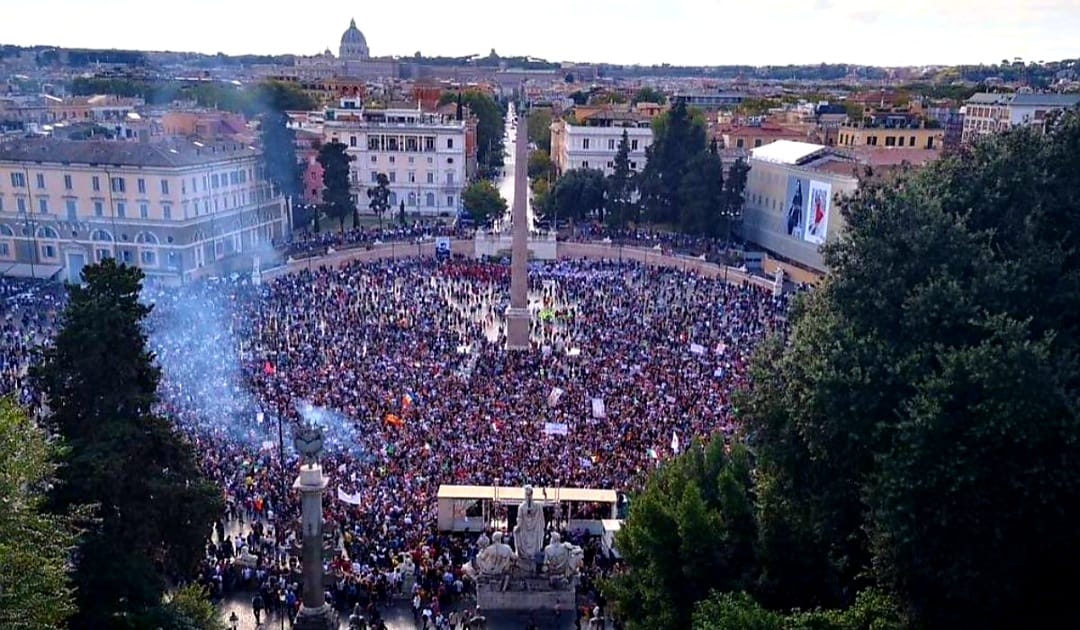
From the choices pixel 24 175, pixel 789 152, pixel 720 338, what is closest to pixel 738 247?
pixel 789 152

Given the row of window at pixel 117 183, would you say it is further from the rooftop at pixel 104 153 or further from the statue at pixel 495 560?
the statue at pixel 495 560

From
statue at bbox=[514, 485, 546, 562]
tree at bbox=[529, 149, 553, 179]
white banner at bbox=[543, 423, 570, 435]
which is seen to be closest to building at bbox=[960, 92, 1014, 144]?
tree at bbox=[529, 149, 553, 179]

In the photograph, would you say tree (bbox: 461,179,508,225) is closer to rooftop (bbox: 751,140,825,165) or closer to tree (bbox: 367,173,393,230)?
tree (bbox: 367,173,393,230)

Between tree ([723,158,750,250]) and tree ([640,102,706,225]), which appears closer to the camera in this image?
tree ([723,158,750,250])

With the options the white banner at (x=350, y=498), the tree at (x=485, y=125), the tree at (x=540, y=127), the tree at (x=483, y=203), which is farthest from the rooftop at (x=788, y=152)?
the white banner at (x=350, y=498)

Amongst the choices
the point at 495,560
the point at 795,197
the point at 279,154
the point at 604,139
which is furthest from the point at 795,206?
the point at 495,560

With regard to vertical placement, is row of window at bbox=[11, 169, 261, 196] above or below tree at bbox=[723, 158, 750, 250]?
above

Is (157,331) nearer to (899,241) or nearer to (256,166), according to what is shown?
(256,166)

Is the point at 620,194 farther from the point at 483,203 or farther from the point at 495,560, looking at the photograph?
the point at 495,560

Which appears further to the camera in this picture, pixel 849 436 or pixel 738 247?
pixel 738 247
